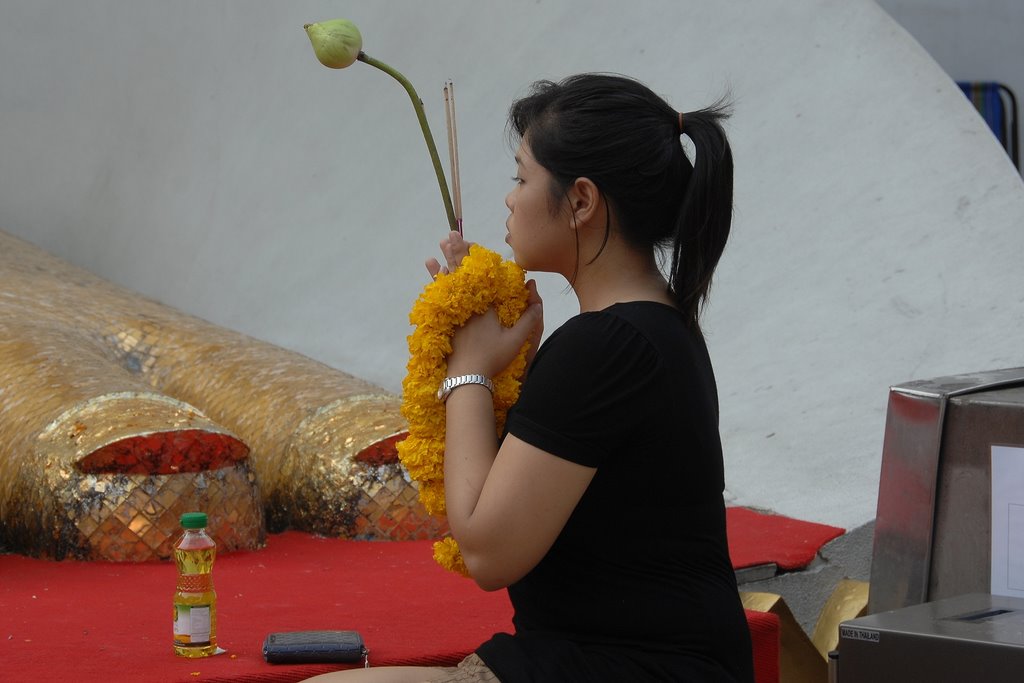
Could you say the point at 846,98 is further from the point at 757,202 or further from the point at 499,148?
the point at 499,148

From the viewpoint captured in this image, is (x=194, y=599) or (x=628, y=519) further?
(x=194, y=599)

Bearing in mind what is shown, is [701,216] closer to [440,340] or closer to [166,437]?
[440,340]

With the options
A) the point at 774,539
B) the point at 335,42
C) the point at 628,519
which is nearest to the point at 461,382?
the point at 628,519

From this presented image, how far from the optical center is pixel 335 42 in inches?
45.3

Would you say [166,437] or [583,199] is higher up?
[583,199]

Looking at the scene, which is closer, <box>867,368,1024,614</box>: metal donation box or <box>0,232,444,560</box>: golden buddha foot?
<box>867,368,1024,614</box>: metal donation box

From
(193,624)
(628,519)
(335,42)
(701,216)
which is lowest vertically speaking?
(193,624)

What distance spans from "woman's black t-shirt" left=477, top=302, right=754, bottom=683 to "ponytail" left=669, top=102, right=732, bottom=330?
55mm

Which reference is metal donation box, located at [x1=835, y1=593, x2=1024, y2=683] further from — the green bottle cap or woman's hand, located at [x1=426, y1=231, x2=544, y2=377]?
the green bottle cap

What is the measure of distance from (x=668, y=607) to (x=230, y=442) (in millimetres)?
961

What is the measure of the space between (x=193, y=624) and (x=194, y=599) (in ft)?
0.08

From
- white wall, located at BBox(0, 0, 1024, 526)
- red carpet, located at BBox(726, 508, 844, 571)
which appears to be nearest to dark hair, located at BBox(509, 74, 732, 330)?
red carpet, located at BBox(726, 508, 844, 571)

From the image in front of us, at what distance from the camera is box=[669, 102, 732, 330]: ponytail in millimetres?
1062

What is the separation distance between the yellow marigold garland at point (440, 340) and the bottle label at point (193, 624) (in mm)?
336
